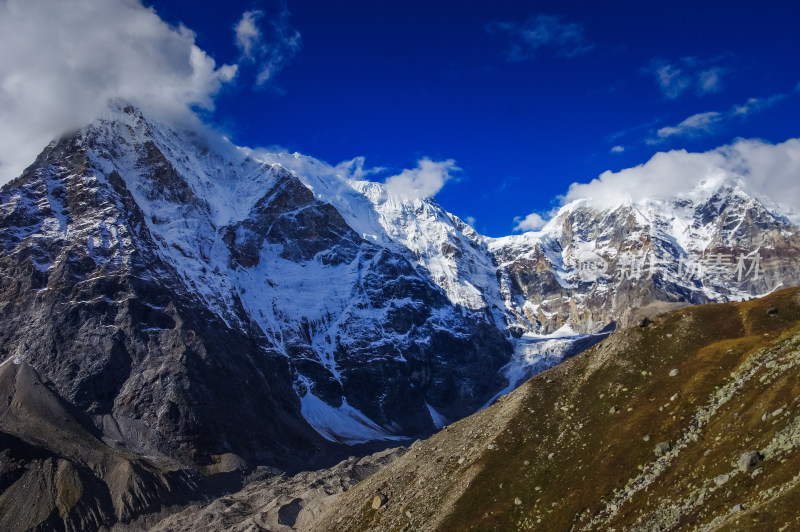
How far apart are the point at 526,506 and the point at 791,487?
Result: 99.9 ft

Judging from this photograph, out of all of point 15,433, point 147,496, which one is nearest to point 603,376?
point 147,496

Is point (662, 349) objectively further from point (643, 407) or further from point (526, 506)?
point (526, 506)

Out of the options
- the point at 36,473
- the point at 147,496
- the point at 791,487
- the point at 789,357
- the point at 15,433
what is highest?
the point at 15,433

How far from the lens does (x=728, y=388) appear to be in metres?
69.9

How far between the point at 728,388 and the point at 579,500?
20.0m

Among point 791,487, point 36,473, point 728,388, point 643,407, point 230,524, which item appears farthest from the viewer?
point 36,473

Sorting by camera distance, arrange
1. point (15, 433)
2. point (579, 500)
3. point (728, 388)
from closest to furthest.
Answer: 1. point (579, 500)
2. point (728, 388)
3. point (15, 433)

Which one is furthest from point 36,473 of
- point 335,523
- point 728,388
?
point 728,388

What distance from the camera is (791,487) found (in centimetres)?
4500

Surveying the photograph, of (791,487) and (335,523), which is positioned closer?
(791,487)

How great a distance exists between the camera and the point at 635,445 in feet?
228

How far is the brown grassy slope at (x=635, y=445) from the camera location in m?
52.9

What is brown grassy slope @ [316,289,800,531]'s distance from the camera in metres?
52.9

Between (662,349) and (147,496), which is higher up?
(147,496)
